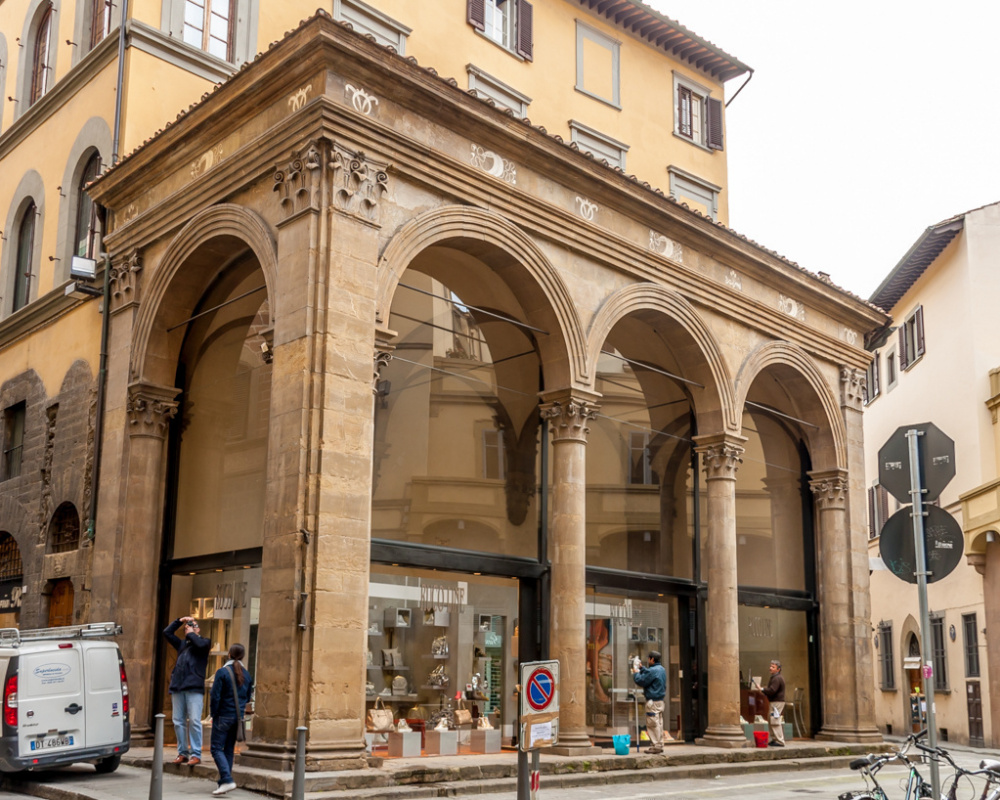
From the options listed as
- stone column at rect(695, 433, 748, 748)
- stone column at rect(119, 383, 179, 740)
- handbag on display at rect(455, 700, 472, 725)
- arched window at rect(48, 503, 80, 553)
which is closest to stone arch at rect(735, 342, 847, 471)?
stone column at rect(695, 433, 748, 748)

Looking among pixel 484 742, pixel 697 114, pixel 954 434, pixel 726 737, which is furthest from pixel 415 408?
pixel 954 434

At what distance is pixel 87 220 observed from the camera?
65.2 ft

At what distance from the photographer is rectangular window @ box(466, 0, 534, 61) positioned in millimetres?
23359

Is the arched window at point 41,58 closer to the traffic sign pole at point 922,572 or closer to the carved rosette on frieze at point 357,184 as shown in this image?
the carved rosette on frieze at point 357,184

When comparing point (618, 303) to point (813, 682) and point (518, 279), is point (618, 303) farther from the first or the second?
point (813, 682)

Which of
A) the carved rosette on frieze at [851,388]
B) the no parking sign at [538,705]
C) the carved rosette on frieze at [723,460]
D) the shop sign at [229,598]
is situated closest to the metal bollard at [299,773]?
the no parking sign at [538,705]

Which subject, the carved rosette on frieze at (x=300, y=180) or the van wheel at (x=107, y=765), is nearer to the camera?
the van wheel at (x=107, y=765)

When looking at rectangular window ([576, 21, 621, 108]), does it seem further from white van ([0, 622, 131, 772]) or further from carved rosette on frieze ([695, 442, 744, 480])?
white van ([0, 622, 131, 772])

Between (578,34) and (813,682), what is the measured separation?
48.4ft

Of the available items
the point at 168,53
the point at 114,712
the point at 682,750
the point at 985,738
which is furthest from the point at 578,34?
the point at 985,738

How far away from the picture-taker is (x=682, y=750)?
17375mm

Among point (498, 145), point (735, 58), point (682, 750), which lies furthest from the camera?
point (735, 58)

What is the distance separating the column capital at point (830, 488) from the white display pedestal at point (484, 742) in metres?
9.28

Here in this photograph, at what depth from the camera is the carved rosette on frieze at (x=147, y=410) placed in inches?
655
